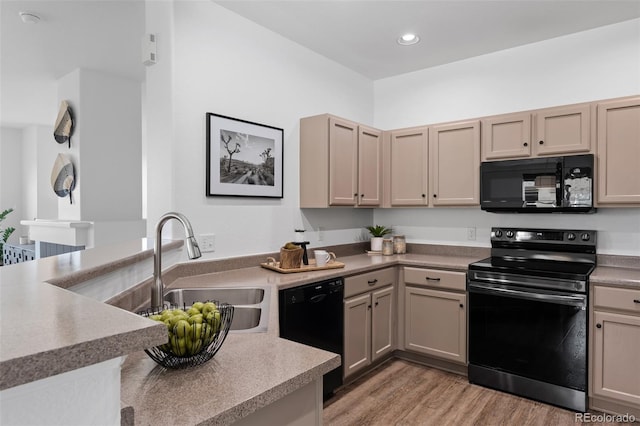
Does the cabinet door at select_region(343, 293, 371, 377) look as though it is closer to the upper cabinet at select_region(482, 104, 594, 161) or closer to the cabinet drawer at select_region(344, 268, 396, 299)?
the cabinet drawer at select_region(344, 268, 396, 299)

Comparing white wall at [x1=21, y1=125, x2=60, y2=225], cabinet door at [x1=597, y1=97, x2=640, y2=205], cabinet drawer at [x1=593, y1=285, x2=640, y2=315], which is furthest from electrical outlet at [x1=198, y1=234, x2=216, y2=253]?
white wall at [x1=21, y1=125, x2=60, y2=225]

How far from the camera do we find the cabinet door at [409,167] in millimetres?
3590

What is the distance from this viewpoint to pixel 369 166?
11.9 ft

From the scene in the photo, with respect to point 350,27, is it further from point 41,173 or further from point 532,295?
point 41,173

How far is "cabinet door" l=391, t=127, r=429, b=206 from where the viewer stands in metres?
3.59

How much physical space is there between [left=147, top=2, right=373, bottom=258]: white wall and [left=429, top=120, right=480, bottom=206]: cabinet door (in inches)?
38.6

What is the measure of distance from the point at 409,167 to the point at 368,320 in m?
1.47

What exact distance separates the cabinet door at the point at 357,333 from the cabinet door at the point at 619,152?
1824 mm

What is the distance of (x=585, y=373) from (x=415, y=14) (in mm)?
2629

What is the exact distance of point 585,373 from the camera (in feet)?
8.23

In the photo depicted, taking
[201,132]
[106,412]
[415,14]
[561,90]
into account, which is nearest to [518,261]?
[561,90]

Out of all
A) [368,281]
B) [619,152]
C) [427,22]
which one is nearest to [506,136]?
[619,152]

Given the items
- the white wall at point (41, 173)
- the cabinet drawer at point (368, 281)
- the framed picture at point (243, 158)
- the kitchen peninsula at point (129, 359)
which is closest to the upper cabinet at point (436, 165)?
the cabinet drawer at point (368, 281)

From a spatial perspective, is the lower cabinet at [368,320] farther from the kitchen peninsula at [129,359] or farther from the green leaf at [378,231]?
the kitchen peninsula at [129,359]
